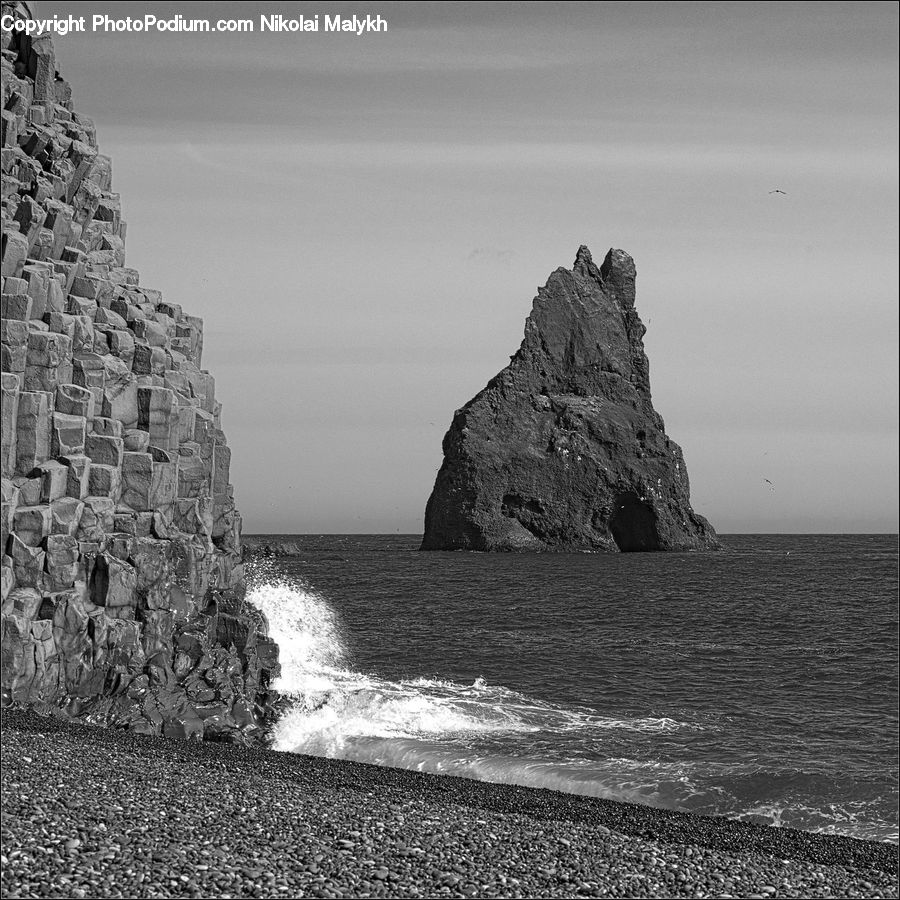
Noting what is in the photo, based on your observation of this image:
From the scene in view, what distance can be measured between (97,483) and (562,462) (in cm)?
11782

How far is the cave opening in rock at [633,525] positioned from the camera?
469 ft

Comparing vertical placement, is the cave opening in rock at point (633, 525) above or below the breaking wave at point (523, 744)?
above

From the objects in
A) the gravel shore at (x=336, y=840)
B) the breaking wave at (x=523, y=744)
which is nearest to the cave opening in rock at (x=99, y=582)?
the gravel shore at (x=336, y=840)

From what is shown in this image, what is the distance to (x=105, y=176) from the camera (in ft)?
114

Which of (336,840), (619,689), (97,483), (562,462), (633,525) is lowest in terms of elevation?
(619,689)

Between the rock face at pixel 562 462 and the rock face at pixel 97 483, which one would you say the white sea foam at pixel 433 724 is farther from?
the rock face at pixel 562 462

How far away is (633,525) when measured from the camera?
477 ft

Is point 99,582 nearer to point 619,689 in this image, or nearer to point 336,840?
point 336,840

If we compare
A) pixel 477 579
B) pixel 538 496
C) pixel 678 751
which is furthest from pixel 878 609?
pixel 538 496

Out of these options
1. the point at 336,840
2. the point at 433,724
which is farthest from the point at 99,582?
the point at 336,840

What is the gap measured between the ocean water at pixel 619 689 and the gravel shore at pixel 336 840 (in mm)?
6699

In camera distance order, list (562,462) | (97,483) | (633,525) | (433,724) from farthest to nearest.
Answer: (633,525) < (562,462) < (433,724) < (97,483)

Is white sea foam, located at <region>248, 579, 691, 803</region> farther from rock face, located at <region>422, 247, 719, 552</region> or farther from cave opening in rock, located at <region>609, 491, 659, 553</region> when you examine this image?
cave opening in rock, located at <region>609, 491, 659, 553</region>

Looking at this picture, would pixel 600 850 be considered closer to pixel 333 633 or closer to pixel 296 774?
pixel 296 774
